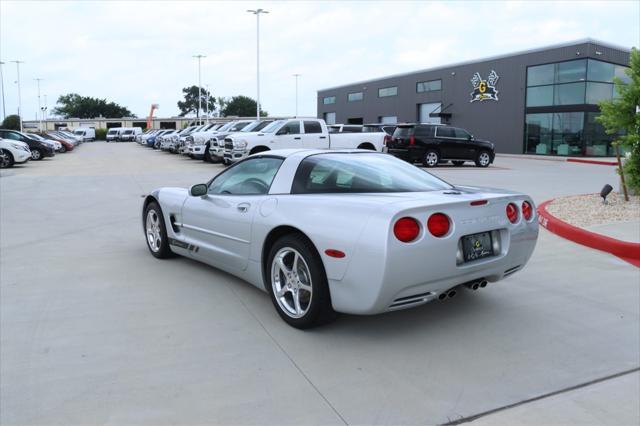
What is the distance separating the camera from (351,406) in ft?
10.3

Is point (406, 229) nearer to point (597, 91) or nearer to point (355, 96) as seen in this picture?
point (597, 91)

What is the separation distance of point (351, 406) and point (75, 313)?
270cm

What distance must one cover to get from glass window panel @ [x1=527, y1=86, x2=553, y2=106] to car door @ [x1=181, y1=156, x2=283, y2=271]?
32351 mm

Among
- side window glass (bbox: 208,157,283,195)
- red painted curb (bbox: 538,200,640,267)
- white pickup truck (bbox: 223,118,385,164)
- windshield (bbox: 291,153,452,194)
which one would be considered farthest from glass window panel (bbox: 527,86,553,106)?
side window glass (bbox: 208,157,283,195)

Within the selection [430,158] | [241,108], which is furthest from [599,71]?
[241,108]

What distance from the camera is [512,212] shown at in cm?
450

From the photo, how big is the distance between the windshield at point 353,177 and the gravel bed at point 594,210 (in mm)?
4305

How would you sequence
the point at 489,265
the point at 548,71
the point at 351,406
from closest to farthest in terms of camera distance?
1. the point at 351,406
2. the point at 489,265
3. the point at 548,71

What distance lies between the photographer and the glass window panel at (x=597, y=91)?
3172 centimetres

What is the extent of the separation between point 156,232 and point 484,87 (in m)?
36.1

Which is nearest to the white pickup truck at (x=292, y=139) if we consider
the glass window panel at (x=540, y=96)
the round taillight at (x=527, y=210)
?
the round taillight at (x=527, y=210)

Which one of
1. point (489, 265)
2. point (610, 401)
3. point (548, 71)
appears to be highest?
point (548, 71)

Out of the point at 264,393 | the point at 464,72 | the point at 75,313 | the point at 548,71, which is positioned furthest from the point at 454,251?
the point at 464,72

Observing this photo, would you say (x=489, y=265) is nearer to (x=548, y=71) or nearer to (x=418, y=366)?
(x=418, y=366)
